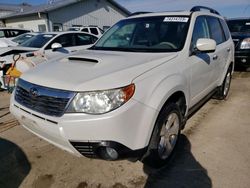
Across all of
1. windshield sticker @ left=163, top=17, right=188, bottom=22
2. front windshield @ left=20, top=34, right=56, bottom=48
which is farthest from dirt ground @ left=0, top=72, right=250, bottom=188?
front windshield @ left=20, top=34, right=56, bottom=48

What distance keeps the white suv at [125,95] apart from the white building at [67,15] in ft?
62.6

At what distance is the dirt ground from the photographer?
9.38 ft

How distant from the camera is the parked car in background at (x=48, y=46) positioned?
6967 mm

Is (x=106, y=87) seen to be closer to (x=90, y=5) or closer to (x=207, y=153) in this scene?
(x=207, y=153)

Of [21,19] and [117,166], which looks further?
[21,19]

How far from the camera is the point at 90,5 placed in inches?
965

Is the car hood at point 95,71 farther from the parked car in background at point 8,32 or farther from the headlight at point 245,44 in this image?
the parked car in background at point 8,32

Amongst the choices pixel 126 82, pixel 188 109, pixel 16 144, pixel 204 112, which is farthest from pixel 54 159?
pixel 204 112

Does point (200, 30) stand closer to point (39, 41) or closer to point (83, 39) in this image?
point (83, 39)

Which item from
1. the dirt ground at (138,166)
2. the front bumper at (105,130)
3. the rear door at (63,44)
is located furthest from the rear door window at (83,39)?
the front bumper at (105,130)

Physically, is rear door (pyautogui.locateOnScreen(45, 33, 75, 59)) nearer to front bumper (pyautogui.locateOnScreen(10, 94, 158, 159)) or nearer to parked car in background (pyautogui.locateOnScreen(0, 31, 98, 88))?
parked car in background (pyautogui.locateOnScreen(0, 31, 98, 88))

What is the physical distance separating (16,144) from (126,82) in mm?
2273

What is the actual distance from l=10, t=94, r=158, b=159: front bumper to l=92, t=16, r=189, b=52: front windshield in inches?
48.6

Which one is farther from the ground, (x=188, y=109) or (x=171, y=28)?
(x=171, y=28)
